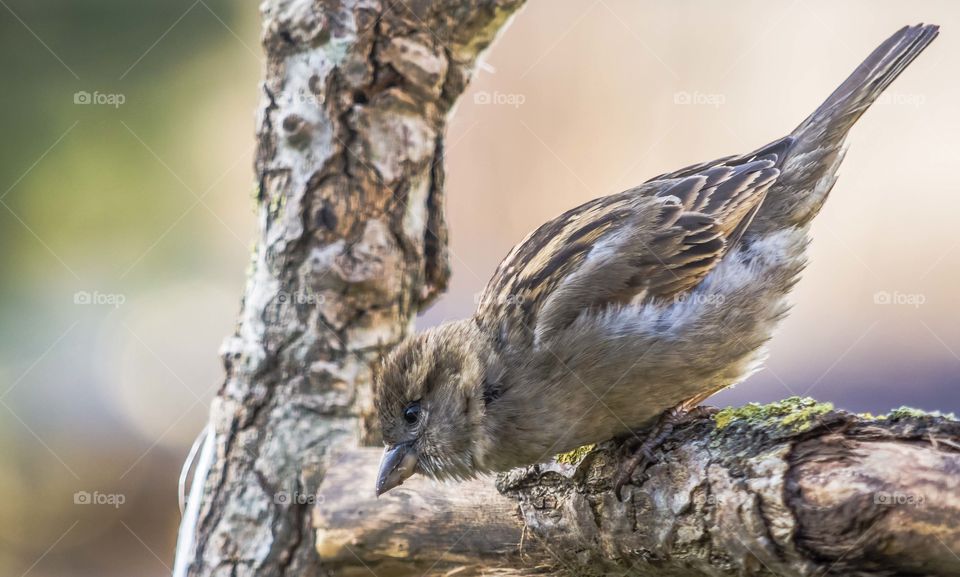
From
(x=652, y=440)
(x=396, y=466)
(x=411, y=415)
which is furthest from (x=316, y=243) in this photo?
(x=652, y=440)

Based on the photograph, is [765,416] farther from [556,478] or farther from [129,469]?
[129,469]

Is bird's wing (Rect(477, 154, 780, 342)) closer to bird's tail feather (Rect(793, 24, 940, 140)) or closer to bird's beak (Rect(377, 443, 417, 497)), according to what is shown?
bird's tail feather (Rect(793, 24, 940, 140))

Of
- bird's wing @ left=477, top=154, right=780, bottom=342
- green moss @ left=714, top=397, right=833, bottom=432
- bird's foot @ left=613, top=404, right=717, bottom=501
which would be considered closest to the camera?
green moss @ left=714, top=397, right=833, bottom=432

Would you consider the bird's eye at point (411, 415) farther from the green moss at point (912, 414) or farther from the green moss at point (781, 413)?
the green moss at point (912, 414)

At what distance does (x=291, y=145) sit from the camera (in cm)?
300

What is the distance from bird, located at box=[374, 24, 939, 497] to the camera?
237 centimetres

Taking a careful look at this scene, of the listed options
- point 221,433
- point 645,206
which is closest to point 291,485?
point 221,433

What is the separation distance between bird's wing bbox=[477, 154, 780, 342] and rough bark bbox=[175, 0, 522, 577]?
0.62m

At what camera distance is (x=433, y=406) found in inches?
→ 100

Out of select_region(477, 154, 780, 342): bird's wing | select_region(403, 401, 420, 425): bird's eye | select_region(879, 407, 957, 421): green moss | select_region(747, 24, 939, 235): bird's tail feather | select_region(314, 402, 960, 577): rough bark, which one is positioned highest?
select_region(747, 24, 939, 235): bird's tail feather

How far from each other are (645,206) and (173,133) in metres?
2.63

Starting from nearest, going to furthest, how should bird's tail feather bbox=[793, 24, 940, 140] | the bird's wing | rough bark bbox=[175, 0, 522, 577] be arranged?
the bird's wing < bird's tail feather bbox=[793, 24, 940, 140] < rough bark bbox=[175, 0, 522, 577]

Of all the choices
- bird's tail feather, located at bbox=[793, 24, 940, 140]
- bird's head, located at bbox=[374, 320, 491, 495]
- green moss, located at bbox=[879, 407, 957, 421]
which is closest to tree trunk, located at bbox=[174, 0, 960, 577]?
bird's head, located at bbox=[374, 320, 491, 495]

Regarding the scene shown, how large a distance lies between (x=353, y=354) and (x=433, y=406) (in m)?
0.61
